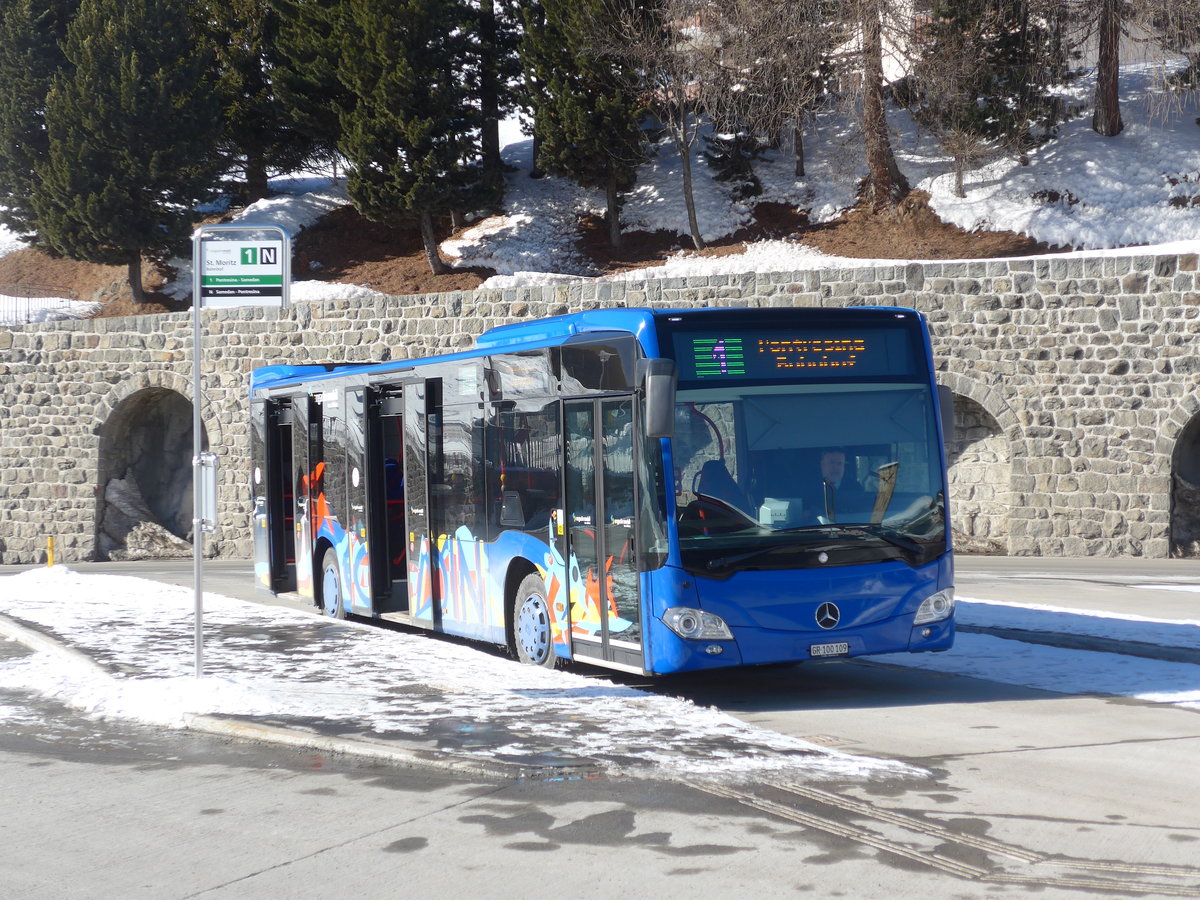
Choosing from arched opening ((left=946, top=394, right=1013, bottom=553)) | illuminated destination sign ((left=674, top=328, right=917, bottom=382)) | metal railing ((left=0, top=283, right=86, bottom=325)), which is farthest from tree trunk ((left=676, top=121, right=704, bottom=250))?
illuminated destination sign ((left=674, top=328, right=917, bottom=382))

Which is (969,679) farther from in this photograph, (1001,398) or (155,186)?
(155,186)

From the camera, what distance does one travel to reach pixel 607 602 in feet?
30.5

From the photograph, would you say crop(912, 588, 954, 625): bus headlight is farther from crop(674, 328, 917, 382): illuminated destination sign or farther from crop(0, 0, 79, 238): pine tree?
crop(0, 0, 79, 238): pine tree

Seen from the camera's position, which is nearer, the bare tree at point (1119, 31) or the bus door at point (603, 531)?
the bus door at point (603, 531)

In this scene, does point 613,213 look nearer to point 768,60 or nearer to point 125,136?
point 768,60

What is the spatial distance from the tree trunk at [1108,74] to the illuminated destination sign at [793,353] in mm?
25407

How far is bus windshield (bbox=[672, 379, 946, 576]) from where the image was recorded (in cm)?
866

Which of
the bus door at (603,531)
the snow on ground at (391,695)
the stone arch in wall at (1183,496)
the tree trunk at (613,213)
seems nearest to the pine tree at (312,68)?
the tree trunk at (613,213)

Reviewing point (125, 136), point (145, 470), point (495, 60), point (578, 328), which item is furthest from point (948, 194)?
point (578, 328)

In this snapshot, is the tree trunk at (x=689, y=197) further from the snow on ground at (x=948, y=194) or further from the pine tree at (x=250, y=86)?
the pine tree at (x=250, y=86)

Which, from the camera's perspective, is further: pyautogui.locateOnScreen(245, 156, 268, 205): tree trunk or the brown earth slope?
pyautogui.locateOnScreen(245, 156, 268, 205): tree trunk

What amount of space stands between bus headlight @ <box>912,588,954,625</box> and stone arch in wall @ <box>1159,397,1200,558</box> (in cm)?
1166

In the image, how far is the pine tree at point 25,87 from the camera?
3866cm

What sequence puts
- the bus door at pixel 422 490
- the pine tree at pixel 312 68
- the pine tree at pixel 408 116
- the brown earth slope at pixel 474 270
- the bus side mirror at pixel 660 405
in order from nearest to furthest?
the bus side mirror at pixel 660 405 < the bus door at pixel 422 490 < the brown earth slope at pixel 474 270 < the pine tree at pixel 408 116 < the pine tree at pixel 312 68
